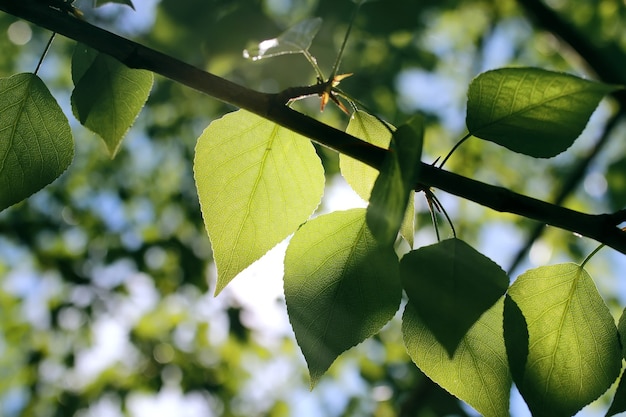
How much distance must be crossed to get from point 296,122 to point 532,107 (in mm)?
174

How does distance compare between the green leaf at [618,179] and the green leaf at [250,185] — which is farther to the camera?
the green leaf at [618,179]

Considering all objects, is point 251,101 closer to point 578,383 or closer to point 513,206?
point 513,206

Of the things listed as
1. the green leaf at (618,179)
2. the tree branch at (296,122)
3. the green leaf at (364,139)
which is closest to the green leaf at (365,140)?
the green leaf at (364,139)

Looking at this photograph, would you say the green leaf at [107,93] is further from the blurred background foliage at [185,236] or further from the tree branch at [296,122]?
the blurred background foliage at [185,236]

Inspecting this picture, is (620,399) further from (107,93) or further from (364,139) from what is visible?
(107,93)

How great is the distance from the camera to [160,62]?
0.39 metres

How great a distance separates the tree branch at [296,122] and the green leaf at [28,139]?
0.10 metres

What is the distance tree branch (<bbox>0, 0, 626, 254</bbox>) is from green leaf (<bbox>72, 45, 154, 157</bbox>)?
10cm

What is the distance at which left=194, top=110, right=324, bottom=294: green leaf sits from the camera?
1.56ft

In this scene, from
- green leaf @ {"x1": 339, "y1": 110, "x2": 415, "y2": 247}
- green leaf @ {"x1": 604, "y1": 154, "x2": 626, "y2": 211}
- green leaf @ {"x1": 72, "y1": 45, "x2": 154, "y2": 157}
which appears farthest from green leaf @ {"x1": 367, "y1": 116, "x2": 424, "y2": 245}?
green leaf @ {"x1": 604, "y1": 154, "x2": 626, "y2": 211}

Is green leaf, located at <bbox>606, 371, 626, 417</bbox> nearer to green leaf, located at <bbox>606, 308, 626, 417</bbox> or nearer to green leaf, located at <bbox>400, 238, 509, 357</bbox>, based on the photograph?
green leaf, located at <bbox>606, 308, 626, 417</bbox>

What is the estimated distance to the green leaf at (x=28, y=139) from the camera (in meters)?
0.46

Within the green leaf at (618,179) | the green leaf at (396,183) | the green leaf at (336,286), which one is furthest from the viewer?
the green leaf at (618,179)

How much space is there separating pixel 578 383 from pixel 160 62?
1.35ft
